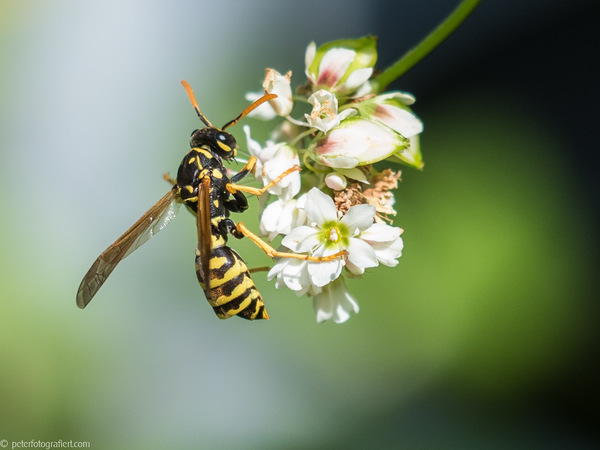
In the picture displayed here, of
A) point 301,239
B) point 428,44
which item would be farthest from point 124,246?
point 428,44

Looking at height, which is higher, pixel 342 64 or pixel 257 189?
pixel 342 64

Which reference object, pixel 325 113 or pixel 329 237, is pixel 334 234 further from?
pixel 325 113

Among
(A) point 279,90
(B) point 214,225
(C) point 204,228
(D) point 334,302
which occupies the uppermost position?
(A) point 279,90

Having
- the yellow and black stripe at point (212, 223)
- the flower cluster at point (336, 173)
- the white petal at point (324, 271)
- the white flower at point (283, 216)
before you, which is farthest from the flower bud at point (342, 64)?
the white petal at point (324, 271)

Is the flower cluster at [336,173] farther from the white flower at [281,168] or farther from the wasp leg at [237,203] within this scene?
the wasp leg at [237,203]

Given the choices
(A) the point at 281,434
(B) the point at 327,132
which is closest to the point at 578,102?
(A) the point at 281,434

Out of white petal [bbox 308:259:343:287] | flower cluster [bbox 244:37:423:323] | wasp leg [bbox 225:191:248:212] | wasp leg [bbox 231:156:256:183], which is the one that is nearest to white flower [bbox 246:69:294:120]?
flower cluster [bbox 244:37:423:323]

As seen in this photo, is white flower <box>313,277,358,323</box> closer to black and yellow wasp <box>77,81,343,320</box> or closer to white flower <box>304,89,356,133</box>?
black and yellow wasp <box>77,81,343,320</box>


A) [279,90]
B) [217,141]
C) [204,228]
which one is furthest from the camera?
[217,141]
